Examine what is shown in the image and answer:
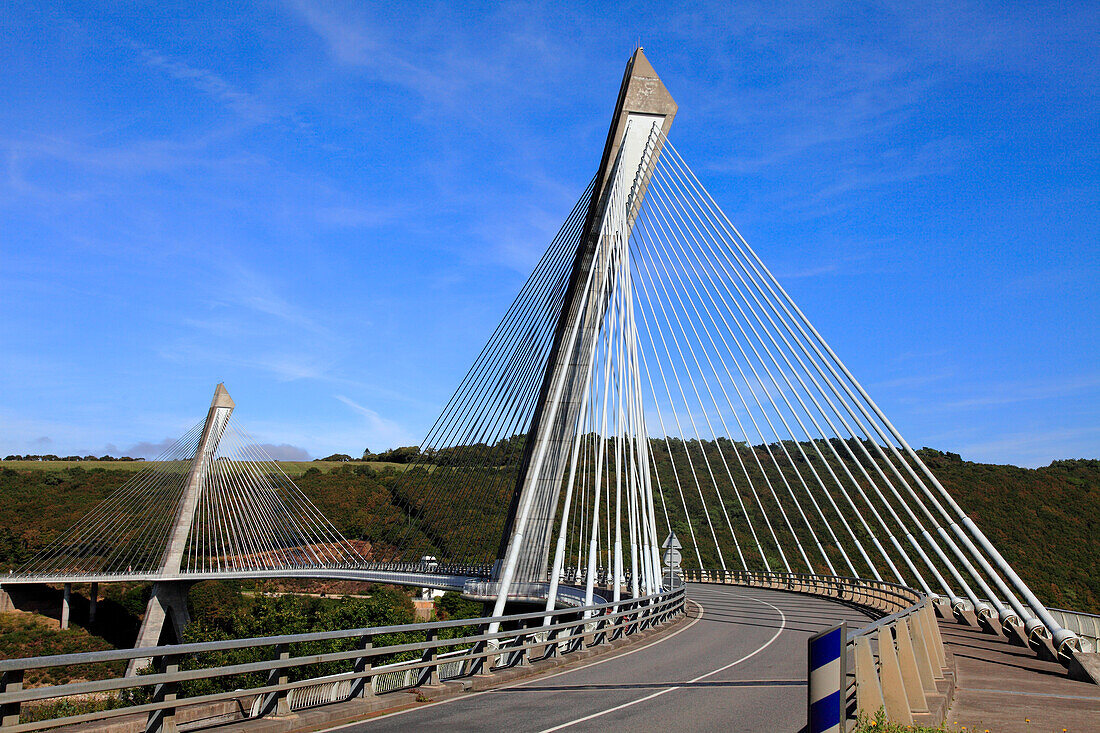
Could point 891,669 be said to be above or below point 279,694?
above

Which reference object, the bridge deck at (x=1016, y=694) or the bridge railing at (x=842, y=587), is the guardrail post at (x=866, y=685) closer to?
the bridge deck at (x=1016, y=694)

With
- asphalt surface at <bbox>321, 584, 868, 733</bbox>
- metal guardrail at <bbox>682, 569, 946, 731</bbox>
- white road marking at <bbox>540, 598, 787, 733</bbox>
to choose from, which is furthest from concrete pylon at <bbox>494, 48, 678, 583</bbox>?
metal guardrail at <bbox>682, 569, 946, 731</bbox>

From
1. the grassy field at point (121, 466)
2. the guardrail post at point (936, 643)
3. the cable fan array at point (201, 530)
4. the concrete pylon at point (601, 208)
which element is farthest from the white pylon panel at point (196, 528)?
the guardrail post at point (936, 643)

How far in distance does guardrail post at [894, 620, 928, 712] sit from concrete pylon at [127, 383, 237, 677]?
5107cm

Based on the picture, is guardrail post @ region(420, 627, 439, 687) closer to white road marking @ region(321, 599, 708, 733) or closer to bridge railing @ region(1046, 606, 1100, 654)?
white road marking @ region(321, 599, 708, 733)

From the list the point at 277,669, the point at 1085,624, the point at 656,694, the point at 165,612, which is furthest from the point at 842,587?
the point at 165,612

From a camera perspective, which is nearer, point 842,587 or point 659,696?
point 659,696

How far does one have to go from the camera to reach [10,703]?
571 centimetres

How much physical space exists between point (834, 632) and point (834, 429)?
48.7 feet

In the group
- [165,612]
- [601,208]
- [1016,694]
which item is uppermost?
[601,208]

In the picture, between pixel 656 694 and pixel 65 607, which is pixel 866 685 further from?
pixel 65 607

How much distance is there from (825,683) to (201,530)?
65443 millimetres

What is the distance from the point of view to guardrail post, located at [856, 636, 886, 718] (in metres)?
6.80

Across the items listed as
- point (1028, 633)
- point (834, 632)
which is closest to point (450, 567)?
point (1028, 633)
